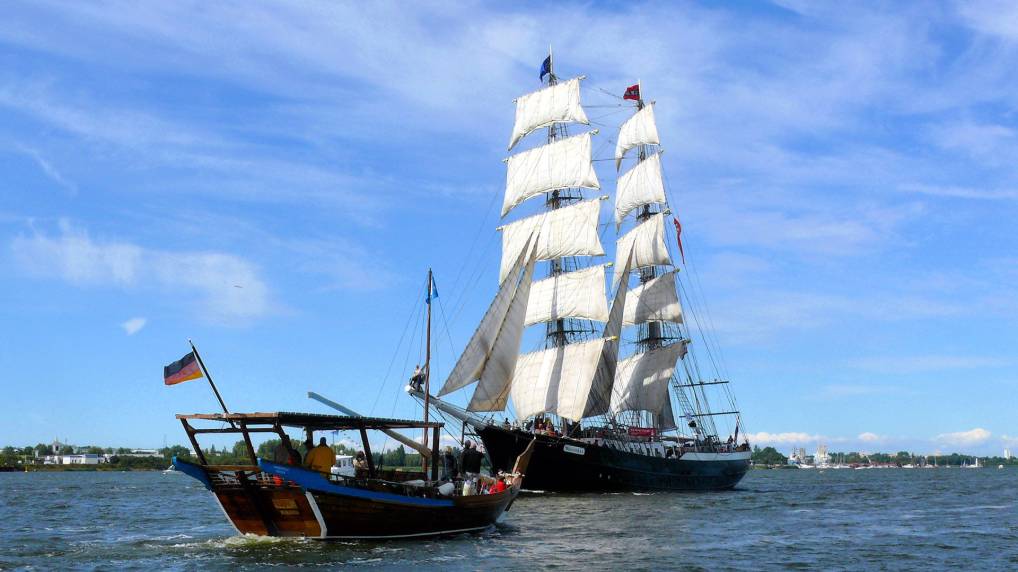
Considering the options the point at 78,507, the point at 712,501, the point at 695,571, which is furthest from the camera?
the point at 712,501

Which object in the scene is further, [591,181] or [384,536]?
[591,181]

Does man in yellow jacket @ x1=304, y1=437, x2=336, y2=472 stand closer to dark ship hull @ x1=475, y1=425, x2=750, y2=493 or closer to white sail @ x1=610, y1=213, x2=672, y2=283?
dark ship hull @ x1=475, y1=425, x2=750, y2=493

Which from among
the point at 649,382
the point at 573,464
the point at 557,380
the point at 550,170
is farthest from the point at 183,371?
the point at 649,382

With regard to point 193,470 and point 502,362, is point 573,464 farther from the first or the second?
point 193,470

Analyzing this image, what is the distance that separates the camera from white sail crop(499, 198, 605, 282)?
75438mm

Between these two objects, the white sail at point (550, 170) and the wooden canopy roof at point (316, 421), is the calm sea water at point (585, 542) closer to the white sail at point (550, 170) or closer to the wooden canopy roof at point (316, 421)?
the wooden canopy roof at point (316, 421)

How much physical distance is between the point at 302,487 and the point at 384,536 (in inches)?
146

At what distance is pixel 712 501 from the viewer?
61656 mm

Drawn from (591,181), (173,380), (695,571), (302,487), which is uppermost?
(591,181)

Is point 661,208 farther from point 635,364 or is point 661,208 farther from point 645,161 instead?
point 635,364

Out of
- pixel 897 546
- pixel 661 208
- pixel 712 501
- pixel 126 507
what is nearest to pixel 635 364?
pixel 661 208

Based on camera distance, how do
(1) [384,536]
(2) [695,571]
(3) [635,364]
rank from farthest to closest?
(3) [635,364] → (1) [384,536] → (2) [695,571]

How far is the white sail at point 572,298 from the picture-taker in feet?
242

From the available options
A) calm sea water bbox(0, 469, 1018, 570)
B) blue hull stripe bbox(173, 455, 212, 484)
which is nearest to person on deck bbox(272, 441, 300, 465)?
blue hull stripe bbox(173, 455, 212, 484)
